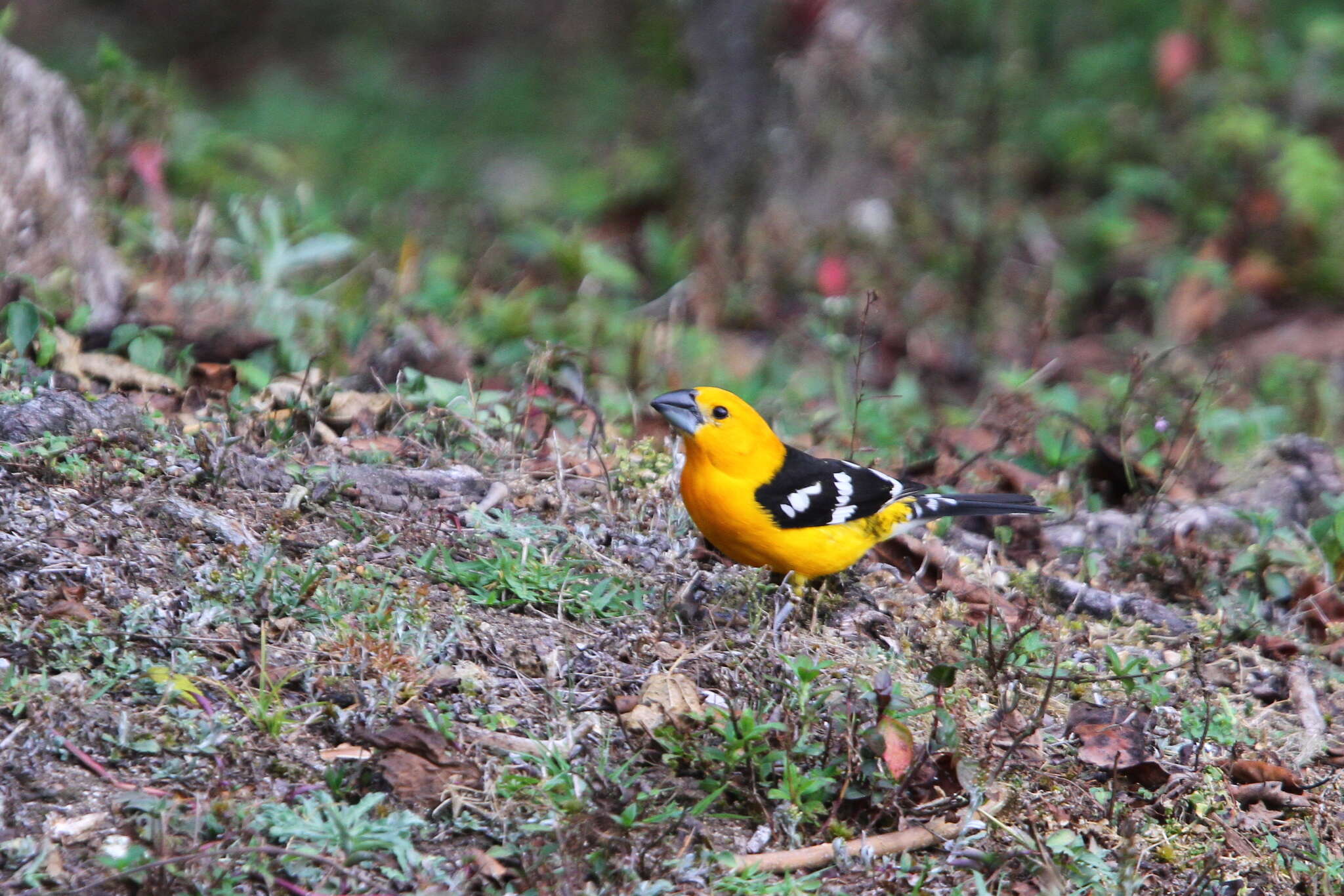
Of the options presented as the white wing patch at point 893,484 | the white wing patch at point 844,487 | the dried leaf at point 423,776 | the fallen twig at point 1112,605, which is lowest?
the fallen twig at point 1112,605

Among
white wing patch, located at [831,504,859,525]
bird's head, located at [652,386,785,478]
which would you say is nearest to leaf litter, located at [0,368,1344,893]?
white wing patch, located at [831,504,859,525]

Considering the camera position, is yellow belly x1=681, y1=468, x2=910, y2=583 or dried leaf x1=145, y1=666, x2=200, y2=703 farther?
yellow belly x1=681, y1=468, x2=910, y2=583

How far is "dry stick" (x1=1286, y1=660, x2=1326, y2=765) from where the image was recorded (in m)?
3.84

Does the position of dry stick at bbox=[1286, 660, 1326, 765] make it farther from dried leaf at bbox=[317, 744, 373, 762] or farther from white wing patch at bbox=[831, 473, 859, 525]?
dried leaf at bbox=[317, 744, 373, 762]

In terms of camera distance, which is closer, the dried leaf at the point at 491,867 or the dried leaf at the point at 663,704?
the dried leaf at the point at 491,867

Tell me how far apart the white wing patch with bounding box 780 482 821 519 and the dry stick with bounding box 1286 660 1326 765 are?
167 cm

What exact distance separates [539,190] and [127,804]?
7.27 metres

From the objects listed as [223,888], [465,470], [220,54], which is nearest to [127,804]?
[223,888]

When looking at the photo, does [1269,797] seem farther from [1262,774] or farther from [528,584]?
[528,584]

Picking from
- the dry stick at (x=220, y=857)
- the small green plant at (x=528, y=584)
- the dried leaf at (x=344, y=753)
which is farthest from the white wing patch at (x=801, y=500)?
the dry stick at (x=220, y=857)

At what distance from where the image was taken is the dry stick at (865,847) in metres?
3.07

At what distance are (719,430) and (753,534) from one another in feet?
1.39

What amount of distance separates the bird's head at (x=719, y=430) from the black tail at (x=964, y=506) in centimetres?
61

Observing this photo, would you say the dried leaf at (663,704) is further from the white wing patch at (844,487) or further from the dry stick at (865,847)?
the white wing patch at (844,487)
